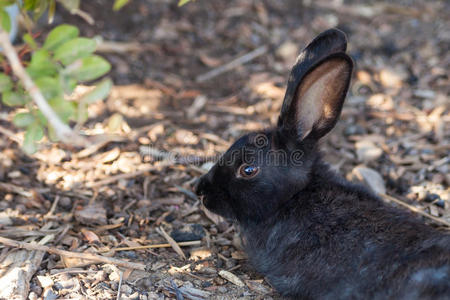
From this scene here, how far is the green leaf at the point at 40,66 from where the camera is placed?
3457mm

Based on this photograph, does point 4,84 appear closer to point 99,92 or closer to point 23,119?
point 23,119

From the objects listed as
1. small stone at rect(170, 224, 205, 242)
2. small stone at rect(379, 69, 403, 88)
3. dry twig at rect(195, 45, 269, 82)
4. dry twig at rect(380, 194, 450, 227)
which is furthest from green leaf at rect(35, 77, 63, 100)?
small stone at rect(379, 69, 403, 88)

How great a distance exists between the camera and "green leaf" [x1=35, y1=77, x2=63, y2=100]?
3.38 m

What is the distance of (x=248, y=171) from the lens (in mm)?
4359

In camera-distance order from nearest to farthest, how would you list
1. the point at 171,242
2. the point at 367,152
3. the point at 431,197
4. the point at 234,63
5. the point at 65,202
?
the point at 171,242, the point at 65,202, the point at 431,197, the point at 367,152, the point at 234,63

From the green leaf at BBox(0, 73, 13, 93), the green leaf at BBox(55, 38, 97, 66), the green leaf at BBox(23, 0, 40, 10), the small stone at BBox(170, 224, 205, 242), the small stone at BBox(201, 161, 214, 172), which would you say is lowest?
the small stone at BBox(170, 224, 205, 242)

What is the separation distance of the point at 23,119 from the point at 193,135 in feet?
9.20

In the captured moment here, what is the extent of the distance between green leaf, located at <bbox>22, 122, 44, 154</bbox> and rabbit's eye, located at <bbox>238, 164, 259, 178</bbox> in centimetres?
162

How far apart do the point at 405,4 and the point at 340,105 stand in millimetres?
5641

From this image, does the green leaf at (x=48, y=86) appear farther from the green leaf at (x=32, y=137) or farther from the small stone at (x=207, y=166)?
the small stone at (x=207, y=166)

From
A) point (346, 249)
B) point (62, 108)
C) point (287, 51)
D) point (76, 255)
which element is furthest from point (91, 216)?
point (287, 51)

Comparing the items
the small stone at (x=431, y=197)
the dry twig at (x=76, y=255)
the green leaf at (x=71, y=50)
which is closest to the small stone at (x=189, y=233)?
the dry twig at (x=76, y=255)

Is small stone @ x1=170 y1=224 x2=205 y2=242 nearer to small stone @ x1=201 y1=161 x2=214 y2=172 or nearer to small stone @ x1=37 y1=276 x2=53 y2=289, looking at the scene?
small stone @ x1=201 y1=161 x2=214 y2=172

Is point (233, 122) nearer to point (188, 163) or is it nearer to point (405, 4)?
point (188, 163)
